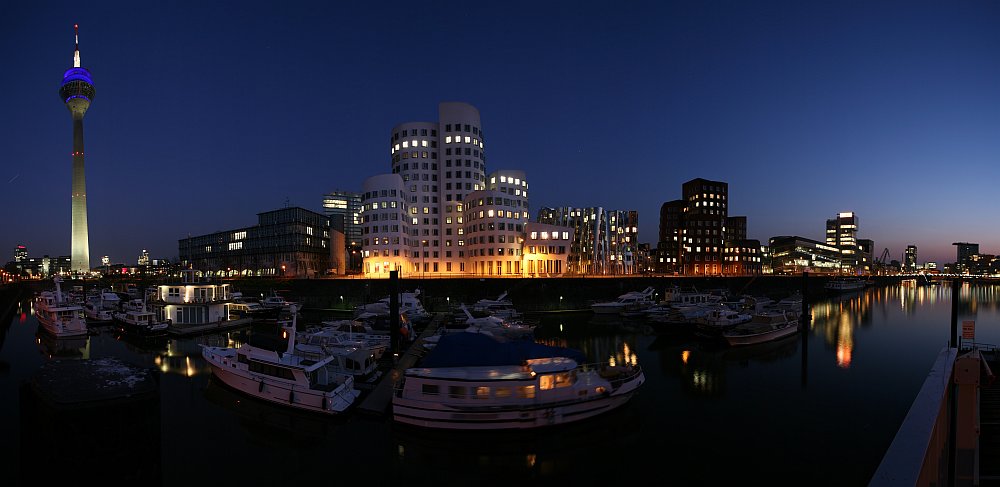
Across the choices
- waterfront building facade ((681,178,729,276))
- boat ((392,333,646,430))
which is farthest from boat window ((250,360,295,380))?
waterfront building facade ((681,178,729,276))

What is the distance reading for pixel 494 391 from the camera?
21.3 m

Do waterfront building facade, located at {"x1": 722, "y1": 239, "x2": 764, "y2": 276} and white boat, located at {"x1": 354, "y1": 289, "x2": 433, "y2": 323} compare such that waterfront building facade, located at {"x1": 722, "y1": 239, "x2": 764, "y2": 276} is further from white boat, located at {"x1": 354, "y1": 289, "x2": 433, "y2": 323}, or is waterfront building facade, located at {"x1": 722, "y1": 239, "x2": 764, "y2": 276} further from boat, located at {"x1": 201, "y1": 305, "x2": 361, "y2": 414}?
boat, located at {"x1": 201, "y1": 305, "x2": 361, "y2": 414}

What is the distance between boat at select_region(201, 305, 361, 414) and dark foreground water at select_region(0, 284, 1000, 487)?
2.23ft

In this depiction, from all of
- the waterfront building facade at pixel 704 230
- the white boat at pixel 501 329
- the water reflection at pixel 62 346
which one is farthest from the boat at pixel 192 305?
the waterfront building facade at pixel 704 230

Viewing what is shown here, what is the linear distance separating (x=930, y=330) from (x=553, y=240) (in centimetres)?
5918

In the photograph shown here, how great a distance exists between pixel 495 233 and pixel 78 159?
584 ft

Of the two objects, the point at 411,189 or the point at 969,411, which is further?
the point at 411,189

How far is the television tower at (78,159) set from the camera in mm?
171125

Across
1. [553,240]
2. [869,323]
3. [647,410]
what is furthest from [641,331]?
[553,240]

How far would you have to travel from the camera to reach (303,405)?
23.8 m

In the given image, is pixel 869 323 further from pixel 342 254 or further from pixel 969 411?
pixel 342 254

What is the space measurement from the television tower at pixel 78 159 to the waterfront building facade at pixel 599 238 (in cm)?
17494

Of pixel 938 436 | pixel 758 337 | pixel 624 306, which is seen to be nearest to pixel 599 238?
pixel 624 306

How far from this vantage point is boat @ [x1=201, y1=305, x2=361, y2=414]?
2347 cm
